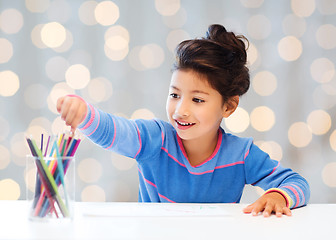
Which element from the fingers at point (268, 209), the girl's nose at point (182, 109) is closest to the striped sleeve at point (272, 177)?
the fingers at point (268, 209)

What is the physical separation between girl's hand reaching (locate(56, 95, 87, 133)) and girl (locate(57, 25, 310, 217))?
0.18 metres

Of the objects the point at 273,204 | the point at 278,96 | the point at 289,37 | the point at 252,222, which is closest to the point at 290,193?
the point at 273,204

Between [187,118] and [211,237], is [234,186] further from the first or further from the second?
[211,237]

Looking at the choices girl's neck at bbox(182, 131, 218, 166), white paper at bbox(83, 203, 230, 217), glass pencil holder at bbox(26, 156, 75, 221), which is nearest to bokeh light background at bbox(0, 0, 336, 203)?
girl's neck at bbox(182, 131, 218, 166)

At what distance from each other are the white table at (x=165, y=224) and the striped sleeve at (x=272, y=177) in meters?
0.09

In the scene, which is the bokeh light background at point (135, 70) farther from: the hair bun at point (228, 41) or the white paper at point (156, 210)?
the white paper at point (156, 210)

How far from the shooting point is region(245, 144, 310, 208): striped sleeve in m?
0.93

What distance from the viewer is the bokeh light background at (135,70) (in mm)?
1604

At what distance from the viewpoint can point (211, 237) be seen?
605mm

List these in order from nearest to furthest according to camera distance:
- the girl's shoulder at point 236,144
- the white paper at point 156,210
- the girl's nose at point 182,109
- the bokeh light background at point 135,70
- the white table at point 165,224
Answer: the white table at point 165,224 < the white paper at point 156,210 < the girl's nose at point 182,109 < the girl's shoulder at point 236,144 < the bokeh light background at point 135,70

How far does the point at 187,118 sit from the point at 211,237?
48 centimetres

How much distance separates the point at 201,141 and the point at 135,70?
56cm

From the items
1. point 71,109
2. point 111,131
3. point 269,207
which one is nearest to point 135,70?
point 111,131

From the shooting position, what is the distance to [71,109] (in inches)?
30.9
